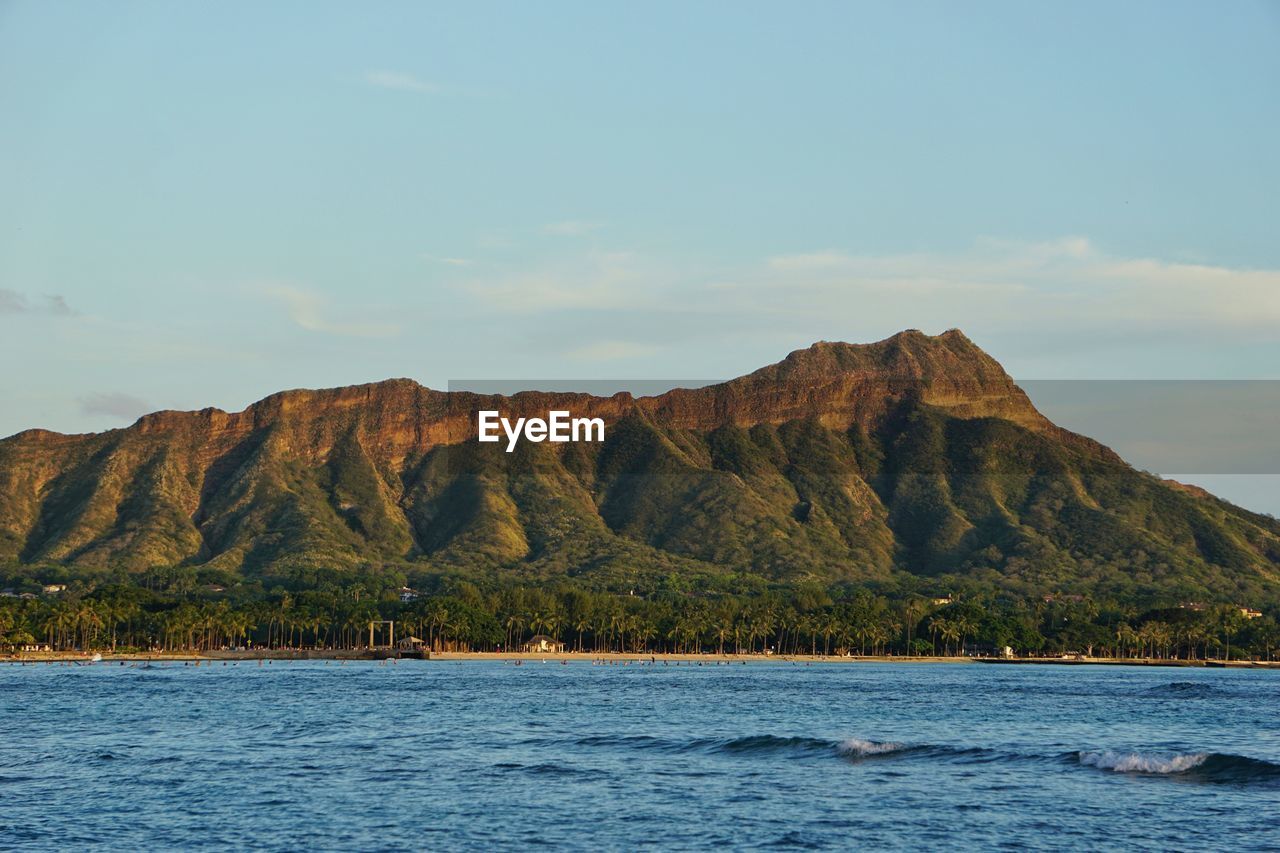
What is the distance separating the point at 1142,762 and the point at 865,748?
14.2 m

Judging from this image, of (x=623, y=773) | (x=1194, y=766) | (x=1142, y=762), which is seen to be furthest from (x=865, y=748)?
(x=1194, y=766)

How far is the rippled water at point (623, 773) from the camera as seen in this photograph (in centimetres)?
5409

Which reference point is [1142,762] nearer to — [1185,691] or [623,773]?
[623,773]

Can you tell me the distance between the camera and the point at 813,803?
2418 inches

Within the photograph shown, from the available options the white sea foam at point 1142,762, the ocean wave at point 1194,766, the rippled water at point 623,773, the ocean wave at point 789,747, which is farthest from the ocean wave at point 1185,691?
the white sea foam at point 1142,762

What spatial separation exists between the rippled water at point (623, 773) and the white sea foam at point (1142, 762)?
16 centimetres

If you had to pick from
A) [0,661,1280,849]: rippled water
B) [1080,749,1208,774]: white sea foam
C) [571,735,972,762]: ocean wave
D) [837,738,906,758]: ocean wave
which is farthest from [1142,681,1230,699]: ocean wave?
[1080,749,1208,774]: white sea foam

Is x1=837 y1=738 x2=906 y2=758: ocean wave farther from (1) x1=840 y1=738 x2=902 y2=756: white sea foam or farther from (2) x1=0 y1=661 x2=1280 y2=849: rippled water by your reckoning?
(2) x1=0 y1=661 x2=1280 y2=849: rippled water

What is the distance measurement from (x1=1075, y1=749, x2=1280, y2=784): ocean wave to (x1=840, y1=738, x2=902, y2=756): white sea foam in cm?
985

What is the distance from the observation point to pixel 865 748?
263 ft

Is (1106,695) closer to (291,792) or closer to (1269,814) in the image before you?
(1269,814)

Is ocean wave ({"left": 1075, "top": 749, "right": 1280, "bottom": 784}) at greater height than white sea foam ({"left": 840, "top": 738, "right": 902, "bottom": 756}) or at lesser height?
lesser

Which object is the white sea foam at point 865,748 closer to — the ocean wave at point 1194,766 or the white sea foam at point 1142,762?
the ocean wave at point 1194,766

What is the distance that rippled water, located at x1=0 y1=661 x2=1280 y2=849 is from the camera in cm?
5409
